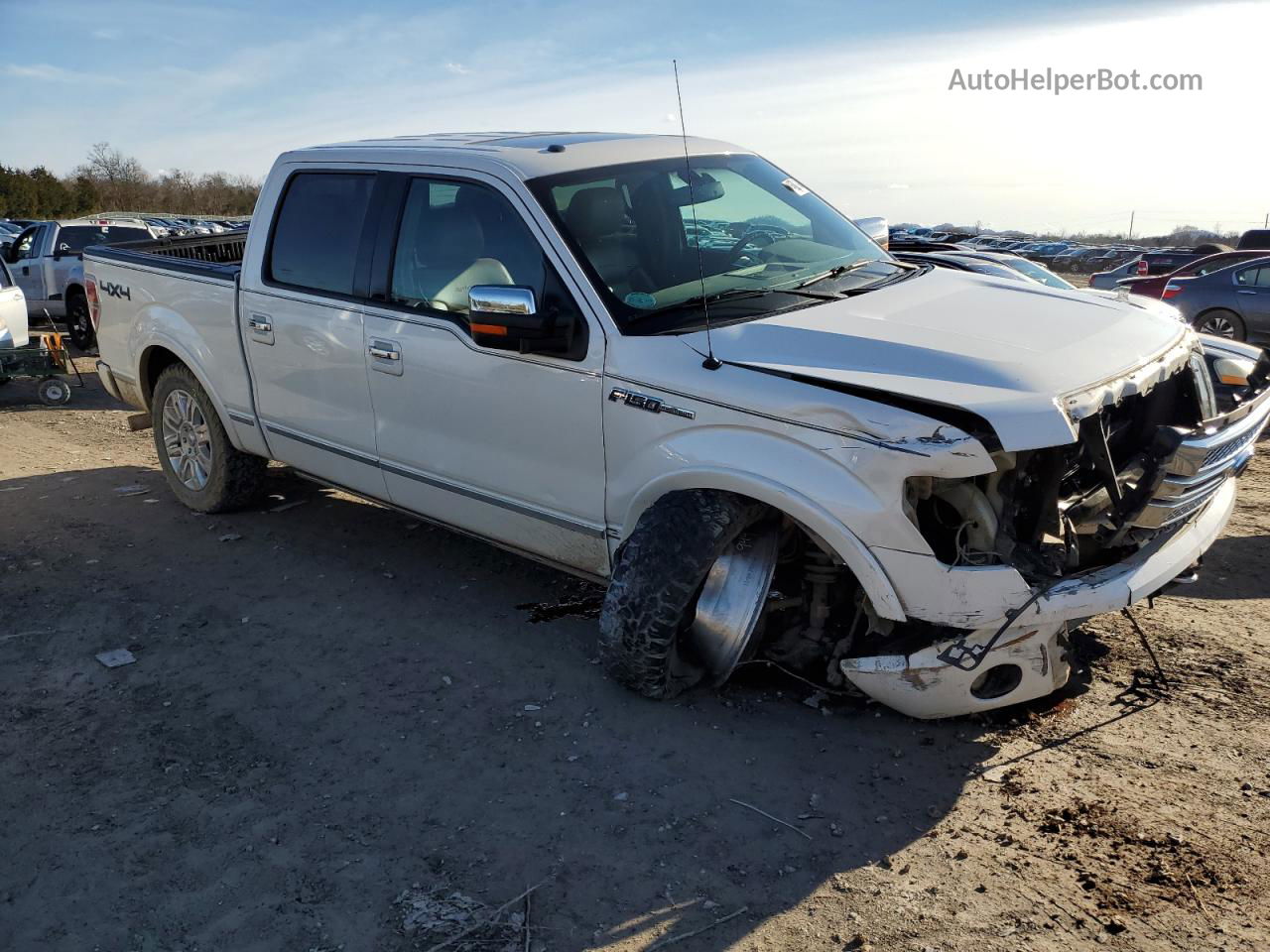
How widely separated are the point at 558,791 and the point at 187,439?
4153 mm

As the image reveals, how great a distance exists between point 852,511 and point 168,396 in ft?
15.9

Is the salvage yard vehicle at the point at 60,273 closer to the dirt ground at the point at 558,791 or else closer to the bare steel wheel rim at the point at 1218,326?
the dirt ground at the point at 558,791

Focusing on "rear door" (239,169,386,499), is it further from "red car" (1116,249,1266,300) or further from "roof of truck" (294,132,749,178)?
"red car" (1116,249,1266,300)

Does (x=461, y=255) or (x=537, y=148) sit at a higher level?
(x=537, y=148)

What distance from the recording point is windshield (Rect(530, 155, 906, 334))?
4102 mm

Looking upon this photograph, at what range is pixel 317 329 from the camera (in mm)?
5113

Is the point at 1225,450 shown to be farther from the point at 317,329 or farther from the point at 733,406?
the point at 317,329

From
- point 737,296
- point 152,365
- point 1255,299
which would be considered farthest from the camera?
point 1255,299

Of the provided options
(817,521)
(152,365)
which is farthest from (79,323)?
(817,521)

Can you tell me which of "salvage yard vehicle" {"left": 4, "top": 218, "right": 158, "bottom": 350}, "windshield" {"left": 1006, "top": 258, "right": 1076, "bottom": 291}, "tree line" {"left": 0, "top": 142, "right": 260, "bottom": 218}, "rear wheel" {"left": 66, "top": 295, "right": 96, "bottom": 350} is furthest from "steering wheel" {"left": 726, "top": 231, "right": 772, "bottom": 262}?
"tree line" {"left": 0, "top": 142, "right": 260, "bottom": 218}

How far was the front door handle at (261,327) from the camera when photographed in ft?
17.7

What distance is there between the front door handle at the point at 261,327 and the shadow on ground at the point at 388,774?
4.29 feet

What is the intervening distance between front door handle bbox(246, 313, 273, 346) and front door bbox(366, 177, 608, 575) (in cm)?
86

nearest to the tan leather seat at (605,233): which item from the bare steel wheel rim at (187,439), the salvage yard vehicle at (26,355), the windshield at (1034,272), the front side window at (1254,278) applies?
the bare steel wheel rim at (187,439)
